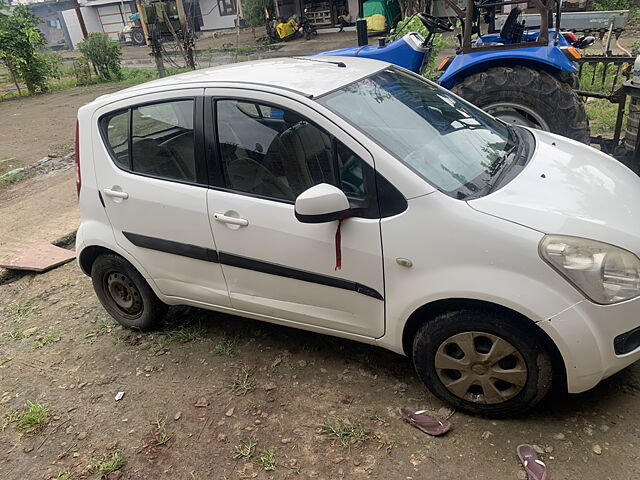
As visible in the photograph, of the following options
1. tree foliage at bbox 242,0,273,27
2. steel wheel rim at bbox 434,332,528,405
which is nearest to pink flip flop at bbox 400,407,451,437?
steel wheel rim at bbox 434,332,528,405

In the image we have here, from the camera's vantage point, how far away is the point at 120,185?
314cm

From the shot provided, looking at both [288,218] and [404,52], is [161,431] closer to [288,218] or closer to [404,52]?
[288,218]

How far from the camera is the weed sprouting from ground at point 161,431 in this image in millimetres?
2695

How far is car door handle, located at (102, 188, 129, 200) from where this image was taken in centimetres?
312

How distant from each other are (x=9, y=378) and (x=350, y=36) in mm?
22158

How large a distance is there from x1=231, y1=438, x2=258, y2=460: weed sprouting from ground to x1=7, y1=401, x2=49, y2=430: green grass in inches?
50.2

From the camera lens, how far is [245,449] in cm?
255

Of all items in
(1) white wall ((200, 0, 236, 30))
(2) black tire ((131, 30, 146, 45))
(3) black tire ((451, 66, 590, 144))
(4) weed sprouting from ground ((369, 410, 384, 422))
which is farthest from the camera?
(2) black tire ((131, 30, 146, 45))

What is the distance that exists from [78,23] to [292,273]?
47.5 meters

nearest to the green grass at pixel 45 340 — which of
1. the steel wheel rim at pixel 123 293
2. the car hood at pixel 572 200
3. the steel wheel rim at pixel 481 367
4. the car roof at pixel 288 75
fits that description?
the steel wheel rim at pixel 123 293

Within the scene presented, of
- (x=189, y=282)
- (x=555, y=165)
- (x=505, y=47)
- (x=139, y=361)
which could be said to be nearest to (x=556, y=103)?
(x=505, y=47)

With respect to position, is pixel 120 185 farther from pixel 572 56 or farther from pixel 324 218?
pixel 572 56

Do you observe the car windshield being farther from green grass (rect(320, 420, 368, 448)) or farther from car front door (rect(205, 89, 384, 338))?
green grass (rect(320, 420, 368, 448))

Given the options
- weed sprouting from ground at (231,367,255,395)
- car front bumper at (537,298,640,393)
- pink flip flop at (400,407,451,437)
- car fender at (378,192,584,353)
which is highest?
car fender at (378,192,584,353)
